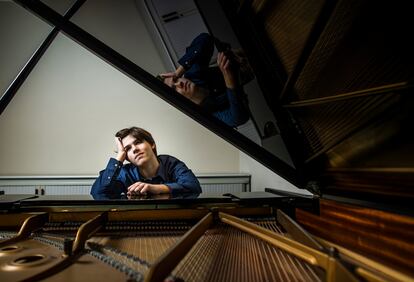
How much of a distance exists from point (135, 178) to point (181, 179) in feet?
1.47

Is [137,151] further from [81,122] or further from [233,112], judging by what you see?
[233,112]

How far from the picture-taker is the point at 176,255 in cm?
85

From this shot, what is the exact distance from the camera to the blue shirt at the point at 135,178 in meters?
2.86

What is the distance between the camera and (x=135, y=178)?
10.2 ft

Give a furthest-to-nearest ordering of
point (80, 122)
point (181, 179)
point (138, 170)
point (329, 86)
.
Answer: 1. point (80, 122)
2. point (138, 170)
3. point (181, 179)
4. point (329, 86)

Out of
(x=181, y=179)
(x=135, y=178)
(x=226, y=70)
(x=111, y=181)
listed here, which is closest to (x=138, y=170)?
(x=135, y=178)

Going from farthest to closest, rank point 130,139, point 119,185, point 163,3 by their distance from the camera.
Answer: point 130,139 < point 119,185 < point 163,3

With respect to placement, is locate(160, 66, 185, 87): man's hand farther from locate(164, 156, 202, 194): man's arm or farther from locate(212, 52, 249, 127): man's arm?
locate(164, 156, 202, 194): man's arm

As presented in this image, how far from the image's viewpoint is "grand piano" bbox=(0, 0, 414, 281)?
0.97 metres

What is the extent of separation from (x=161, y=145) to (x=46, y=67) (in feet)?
6.05

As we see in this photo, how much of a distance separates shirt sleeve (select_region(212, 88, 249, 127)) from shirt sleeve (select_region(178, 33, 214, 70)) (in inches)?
8.8

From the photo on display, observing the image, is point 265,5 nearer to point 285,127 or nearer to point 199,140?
point 285,127

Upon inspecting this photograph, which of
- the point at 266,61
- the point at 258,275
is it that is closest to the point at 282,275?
the point at 258,275

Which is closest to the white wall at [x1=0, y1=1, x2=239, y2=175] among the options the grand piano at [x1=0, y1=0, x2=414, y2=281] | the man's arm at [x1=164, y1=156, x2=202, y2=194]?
the man's arm at [x1=164, y1=156, x2=202, y2=194]
